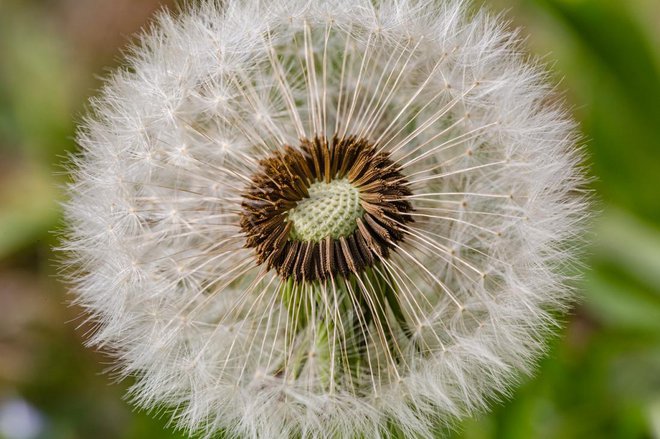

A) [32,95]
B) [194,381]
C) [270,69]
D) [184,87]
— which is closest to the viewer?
[194,381]

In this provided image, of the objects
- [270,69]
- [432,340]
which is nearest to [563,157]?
[432,340]

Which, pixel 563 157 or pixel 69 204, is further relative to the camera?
pixel 69 204

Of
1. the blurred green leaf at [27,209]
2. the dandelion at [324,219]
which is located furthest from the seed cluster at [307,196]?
the blurred green leaf at [27,209]

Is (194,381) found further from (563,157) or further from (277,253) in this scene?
(563,157)

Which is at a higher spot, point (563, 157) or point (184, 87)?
point (563, 157)

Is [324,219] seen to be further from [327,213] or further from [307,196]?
[307,196]

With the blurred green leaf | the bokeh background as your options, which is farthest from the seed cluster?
the blurred green leaf

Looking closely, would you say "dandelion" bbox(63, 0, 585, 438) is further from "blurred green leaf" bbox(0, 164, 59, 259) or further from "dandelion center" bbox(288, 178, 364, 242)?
"blurred green leaf" bbox(0, 164, 59, 259)
